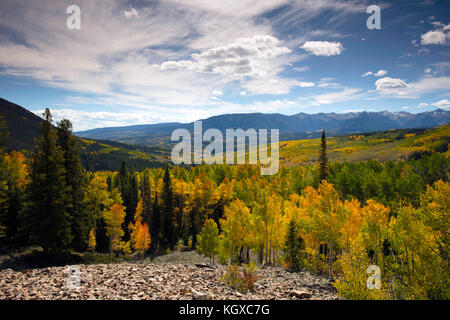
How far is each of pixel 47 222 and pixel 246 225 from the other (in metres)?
26.0

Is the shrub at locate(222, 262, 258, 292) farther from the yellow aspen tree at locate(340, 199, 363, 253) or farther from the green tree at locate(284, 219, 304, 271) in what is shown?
the yellow aspen tree at locate(340, 199, 363, 253)

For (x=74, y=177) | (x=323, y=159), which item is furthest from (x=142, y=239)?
(x=323, y=159)

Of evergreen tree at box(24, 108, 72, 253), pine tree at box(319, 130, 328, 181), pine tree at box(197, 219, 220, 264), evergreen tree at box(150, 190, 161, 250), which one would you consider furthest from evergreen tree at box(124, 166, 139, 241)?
pine tree at box(319, 130, 328, 181)

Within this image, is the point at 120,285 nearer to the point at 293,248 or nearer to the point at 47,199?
the point at 47,199

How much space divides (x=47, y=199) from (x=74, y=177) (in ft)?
19.4

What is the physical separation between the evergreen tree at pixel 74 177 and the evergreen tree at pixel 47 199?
408cm

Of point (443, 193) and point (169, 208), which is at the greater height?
point (443, 193)

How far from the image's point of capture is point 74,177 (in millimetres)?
31484

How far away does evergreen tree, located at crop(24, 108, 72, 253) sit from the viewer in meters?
25.7

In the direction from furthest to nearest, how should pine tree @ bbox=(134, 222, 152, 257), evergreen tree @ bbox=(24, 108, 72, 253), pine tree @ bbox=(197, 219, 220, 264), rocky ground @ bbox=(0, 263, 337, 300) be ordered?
pine tree @ bbox=(134, 222, 152, 257), pine tree @ bbox=(197, 219, 220, 264), evergreen tree @ bbox=(24, 108, 72, 253), rocky ground @ bbox=(0, 263, 337, 300)

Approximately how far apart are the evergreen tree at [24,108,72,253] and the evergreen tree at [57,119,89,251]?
4076 mm
